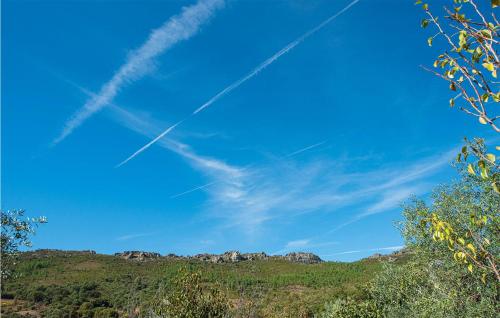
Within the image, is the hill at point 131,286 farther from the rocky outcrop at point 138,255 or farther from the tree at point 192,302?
the tree at point 192,302

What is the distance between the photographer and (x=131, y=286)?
4034cm

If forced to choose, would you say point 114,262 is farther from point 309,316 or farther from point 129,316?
point 129,316

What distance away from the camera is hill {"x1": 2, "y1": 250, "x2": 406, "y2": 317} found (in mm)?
57469

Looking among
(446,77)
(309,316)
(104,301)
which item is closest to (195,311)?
(446,77)

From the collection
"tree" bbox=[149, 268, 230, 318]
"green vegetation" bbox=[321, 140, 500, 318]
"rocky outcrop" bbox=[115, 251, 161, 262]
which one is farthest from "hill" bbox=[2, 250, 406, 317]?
"green vegetation" bbox=[321, 140, 500, 318]

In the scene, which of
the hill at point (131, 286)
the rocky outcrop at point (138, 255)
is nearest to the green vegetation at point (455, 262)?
the hill at point (131, 286)

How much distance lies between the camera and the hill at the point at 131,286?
5747 cm

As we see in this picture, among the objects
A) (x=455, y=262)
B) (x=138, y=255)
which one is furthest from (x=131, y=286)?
(x=138, y=255)

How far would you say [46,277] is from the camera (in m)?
111

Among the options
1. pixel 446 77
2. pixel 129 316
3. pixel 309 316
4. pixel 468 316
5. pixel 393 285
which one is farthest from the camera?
pixel 309 316

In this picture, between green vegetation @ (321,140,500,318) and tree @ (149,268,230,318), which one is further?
tree @ (149,268,230,318)

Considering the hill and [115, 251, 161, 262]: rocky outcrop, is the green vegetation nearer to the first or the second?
the hill

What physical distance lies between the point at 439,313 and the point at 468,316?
1586 mm

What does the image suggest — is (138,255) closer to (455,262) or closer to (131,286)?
(131,286)
